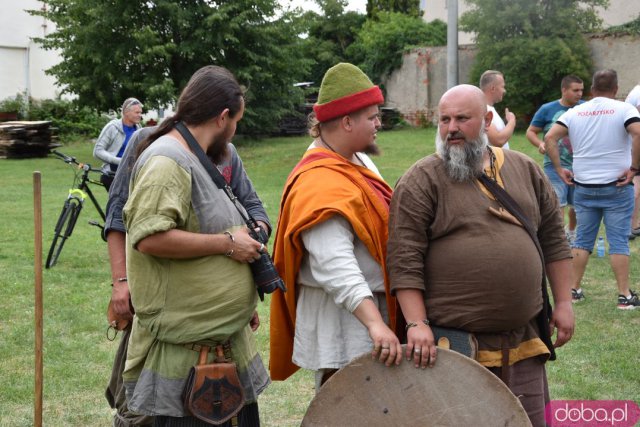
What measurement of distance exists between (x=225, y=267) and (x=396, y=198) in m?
0.72

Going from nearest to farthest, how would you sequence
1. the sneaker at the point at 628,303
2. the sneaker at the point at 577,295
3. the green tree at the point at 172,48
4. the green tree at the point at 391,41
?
the sneaker at the point at 628,303, the sneaker at the point at 577,295, the green tree at the point at 172,48, the green tree at the point at 391,41

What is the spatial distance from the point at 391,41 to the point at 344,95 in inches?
1105

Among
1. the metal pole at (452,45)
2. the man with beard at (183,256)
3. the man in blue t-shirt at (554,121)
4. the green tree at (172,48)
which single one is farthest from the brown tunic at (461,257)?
the green tree at (172,48)

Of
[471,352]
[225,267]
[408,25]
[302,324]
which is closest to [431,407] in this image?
[471,352]

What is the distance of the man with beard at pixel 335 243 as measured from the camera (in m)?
3.13

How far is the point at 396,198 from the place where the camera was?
3.20m

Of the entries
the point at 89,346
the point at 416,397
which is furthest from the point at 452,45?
the point at 416,397

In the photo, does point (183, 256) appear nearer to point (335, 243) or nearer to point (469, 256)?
point (335, 243)

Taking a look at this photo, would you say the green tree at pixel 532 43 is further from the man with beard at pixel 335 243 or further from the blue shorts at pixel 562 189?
the man with beard at pixel 335 243

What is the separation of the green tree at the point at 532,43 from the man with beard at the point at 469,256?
73.0 feet

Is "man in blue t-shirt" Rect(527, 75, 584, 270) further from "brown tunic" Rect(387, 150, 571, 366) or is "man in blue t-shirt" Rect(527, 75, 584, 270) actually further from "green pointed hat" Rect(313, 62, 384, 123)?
"brown tunic" Rect(387, 150, 571, 366)

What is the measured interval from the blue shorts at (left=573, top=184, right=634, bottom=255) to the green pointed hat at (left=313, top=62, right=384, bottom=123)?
398 centimetres

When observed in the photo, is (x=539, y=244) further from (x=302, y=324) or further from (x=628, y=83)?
(x=628, y=83)

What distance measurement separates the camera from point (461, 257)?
10.3ft
